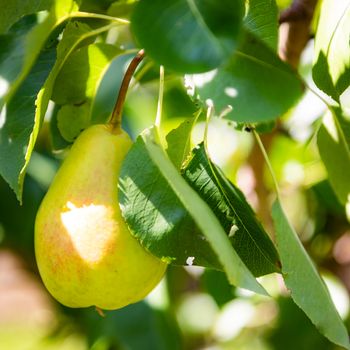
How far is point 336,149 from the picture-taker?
2.57 ft

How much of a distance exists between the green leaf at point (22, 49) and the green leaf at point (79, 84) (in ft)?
0.33

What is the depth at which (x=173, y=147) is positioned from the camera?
2.26 ft

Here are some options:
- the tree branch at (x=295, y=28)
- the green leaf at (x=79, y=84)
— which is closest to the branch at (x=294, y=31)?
the tree branch at (x=295, y=28)

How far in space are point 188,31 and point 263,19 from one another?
0.46ft

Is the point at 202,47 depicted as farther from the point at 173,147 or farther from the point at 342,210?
the point at 342,210

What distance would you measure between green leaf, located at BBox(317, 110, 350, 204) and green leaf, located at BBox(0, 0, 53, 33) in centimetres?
31

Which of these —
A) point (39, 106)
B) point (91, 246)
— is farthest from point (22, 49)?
point (91, 246)

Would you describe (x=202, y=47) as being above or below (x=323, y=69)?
above

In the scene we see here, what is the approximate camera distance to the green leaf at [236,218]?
2.15ft

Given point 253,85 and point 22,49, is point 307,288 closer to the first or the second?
point 253,85

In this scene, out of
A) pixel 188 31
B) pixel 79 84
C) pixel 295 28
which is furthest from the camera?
pixel 295 28

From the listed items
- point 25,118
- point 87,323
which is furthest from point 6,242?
point 25,118

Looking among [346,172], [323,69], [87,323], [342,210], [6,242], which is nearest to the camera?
[323,69]

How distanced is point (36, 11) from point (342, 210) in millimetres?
623
